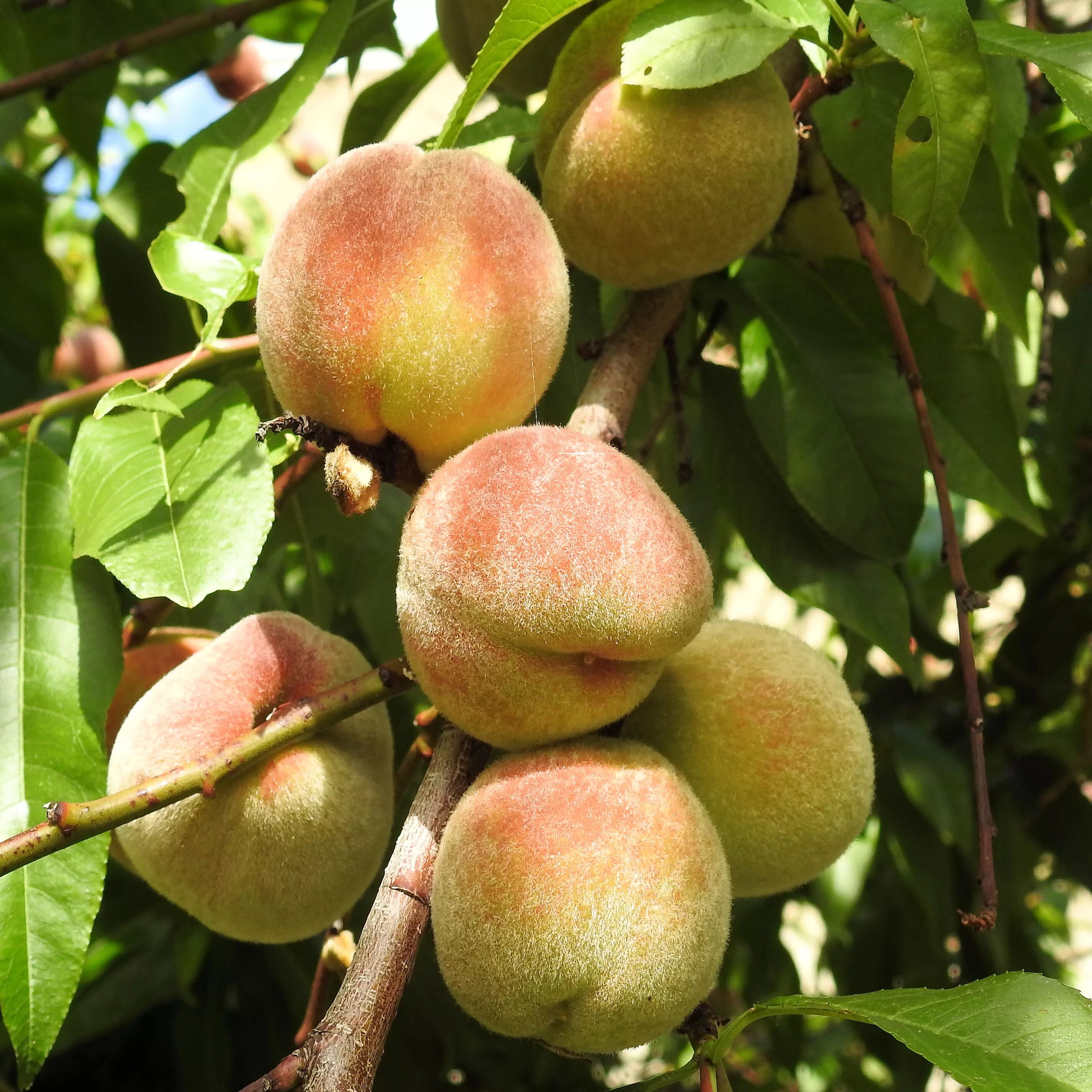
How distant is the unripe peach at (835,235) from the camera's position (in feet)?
4.77

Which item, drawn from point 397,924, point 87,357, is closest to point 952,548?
point 397,924

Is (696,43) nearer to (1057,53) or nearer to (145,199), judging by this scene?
(1057,53)

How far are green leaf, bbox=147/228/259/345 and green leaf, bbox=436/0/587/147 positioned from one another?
10.2 inches

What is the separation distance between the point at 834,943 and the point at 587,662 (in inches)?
58.0

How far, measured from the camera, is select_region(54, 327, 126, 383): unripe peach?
11.7 feet

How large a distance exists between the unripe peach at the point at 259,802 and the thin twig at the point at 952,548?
50 cm

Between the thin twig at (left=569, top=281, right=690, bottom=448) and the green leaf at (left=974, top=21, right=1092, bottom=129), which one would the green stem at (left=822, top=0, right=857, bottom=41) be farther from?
the thin twig at (left=569, top=281, right=690, bottom=448)

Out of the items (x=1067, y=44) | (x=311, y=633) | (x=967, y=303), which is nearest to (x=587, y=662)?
(x=311, y=633)

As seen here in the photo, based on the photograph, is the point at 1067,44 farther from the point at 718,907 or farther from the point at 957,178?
the point at 718,907

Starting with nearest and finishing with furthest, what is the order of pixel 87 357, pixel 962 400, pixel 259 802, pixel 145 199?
pixel 259 802, pixel 962 400, pixel 145 199, pixel 87 357

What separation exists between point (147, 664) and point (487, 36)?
2.53ft

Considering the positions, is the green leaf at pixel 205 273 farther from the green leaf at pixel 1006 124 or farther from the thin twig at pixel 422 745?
the green leaf at pixel 1006 124

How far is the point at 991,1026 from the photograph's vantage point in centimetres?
83

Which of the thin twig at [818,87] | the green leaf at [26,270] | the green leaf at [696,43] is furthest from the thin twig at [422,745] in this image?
the green leaf at [26,270]
